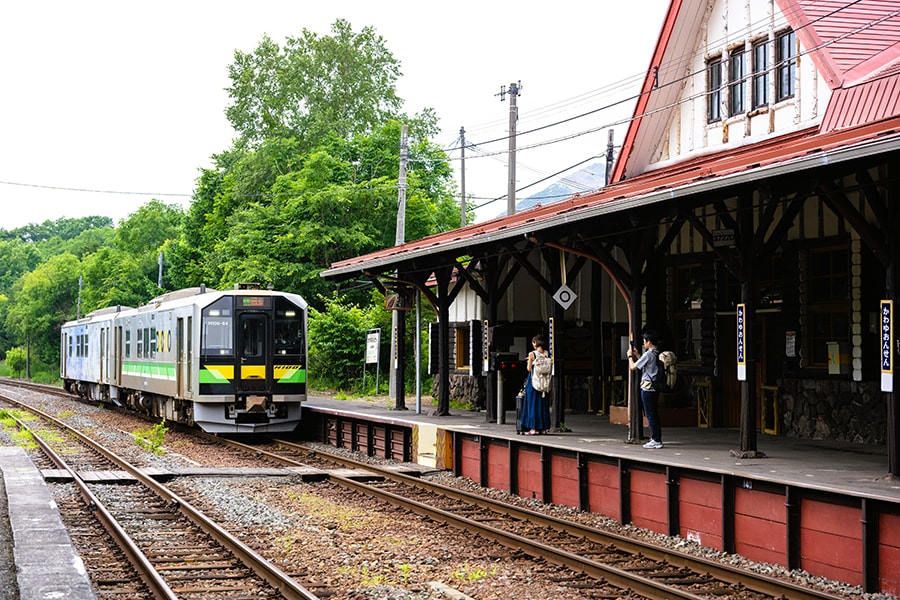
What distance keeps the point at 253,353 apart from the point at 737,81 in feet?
31.4

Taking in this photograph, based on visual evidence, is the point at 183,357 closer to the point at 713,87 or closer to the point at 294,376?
the point at 294,376

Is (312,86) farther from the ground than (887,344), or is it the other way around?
(312,86)

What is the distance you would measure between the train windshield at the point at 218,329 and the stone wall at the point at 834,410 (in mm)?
9883

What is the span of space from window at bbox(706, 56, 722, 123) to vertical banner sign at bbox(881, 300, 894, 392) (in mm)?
8030

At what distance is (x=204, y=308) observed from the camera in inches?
794

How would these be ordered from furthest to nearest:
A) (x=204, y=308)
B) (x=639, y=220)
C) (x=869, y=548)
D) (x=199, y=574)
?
(x=204, y=308) → (x=639, y=220) → (x=199, y=574) → (x=869, y=548)

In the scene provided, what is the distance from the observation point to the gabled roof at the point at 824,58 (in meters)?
14.1

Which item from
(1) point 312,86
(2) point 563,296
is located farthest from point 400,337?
(1) point 312,86

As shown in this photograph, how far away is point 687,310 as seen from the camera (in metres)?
16.9

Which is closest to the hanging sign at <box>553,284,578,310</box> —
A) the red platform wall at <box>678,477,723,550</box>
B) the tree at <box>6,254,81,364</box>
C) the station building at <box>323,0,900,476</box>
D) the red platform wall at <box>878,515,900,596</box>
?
the station building at <box>323,0,900,476</box>

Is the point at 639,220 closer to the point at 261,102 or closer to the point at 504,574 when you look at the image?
the point at 504,574

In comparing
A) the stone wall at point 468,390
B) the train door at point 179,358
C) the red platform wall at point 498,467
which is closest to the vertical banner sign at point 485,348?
the red platform wall at point 498,467

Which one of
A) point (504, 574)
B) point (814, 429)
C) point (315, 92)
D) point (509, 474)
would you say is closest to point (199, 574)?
point (504, 574)

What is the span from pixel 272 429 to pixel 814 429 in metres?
10.5
